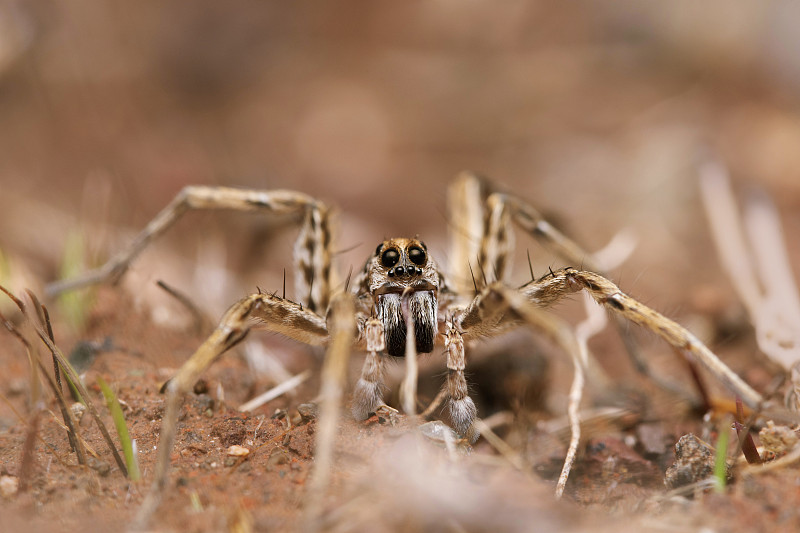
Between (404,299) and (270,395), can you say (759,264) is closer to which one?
(404,299)

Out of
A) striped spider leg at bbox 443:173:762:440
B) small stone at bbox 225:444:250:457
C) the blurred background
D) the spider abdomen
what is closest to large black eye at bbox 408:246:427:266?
the spider abdomen

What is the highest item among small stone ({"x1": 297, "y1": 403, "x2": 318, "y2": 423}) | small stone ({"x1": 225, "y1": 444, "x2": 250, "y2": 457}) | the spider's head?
the spider's head

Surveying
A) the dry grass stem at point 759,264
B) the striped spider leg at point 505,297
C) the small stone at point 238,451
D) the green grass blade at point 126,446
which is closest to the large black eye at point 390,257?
the striped spider leg at point 505,297

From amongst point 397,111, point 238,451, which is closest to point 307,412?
point 238,451

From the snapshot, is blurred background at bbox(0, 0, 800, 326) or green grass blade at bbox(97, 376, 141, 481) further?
blurred background at bbox(0, 0, 800, 326)

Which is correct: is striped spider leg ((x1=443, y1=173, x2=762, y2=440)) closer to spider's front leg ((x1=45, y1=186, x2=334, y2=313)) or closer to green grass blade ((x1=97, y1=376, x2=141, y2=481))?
spider's front leg ((x1=45, y1=186, x2=334, y2=313))

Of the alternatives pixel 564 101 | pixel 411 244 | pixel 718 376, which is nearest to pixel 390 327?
pixel 411 244

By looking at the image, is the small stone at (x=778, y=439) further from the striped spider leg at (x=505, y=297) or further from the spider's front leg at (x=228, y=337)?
the spider's front leg at (x=228, y=337)

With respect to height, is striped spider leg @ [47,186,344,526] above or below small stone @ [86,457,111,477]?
above
